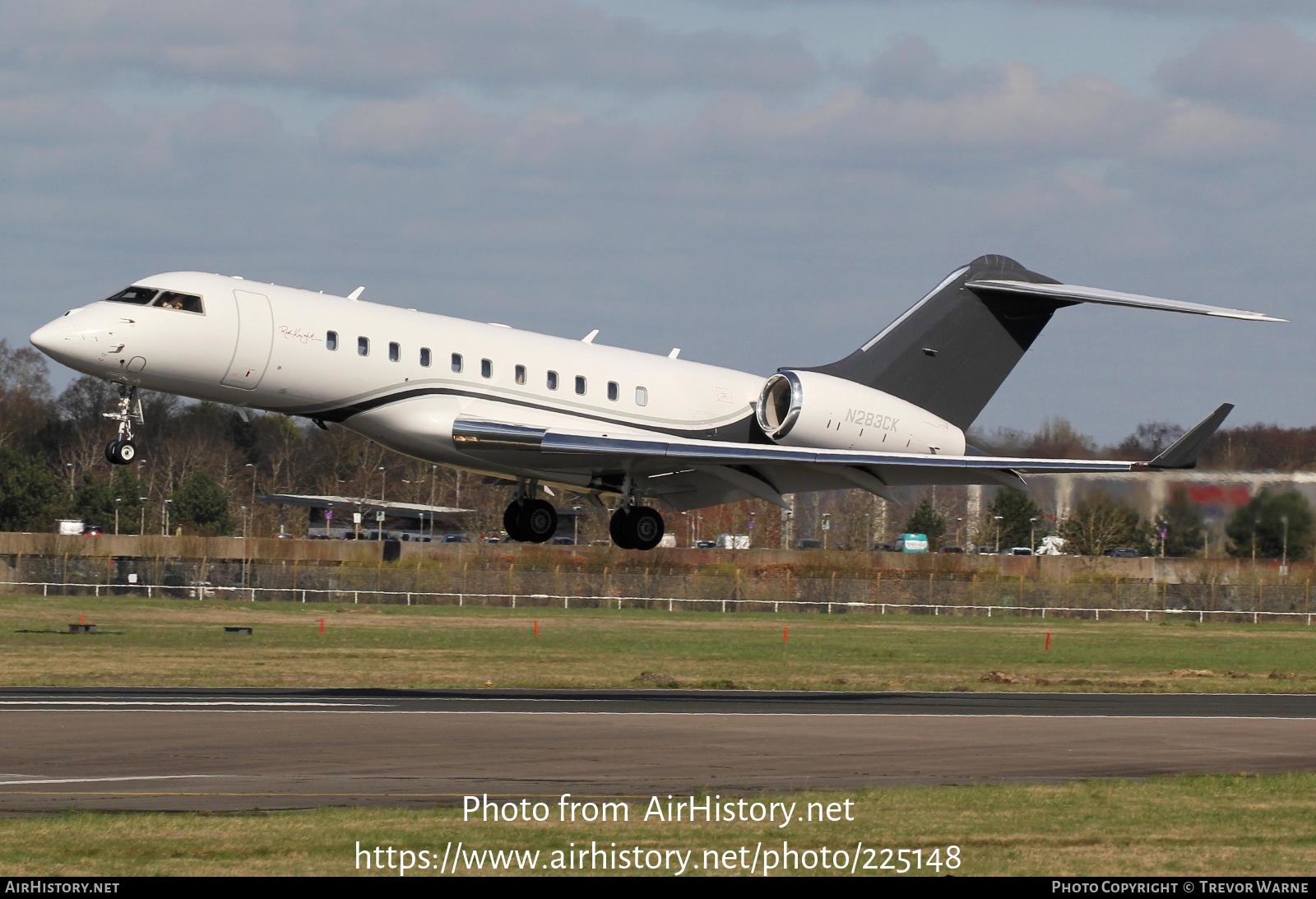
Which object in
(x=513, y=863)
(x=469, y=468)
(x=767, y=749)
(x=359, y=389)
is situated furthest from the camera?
(x=469, y=468)

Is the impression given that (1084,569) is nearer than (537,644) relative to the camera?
No

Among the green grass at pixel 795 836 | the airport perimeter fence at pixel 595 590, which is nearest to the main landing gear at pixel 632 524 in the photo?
the green grass at pixel 795 836

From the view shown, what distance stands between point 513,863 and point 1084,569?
163 feet

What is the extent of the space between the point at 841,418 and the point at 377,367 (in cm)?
799

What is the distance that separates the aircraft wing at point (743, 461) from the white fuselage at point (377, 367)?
0.38 metres

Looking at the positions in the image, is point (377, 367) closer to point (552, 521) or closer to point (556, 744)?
point (552, 521)

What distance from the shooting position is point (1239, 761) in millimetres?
21312

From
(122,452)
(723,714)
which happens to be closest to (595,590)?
(723,714)

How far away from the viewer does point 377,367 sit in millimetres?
25172

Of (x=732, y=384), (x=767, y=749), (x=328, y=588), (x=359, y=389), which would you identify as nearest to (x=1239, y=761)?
(x=767, y=749)

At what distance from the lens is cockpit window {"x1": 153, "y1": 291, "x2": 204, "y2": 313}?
24.2 metres

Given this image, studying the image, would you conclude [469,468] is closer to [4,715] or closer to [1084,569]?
[4,715]

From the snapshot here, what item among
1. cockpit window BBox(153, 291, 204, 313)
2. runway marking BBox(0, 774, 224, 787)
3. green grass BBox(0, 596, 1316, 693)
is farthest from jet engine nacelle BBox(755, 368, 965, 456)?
runway marking BBox(0, 774, 224, 787)

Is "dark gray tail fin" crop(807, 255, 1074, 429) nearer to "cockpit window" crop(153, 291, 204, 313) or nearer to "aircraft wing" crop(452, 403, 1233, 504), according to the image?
"aircraft wing" crop(452, 403, 1233, 504)
